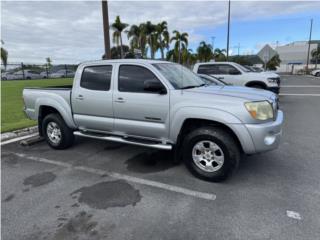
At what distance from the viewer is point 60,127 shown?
5.14 meters

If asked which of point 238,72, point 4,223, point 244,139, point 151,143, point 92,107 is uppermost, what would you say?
point 238,72

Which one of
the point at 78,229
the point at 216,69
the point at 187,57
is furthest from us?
the point at 187,57

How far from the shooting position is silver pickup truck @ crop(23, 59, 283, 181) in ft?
11.3

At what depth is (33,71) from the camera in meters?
31.9

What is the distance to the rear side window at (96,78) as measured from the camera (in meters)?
4.52

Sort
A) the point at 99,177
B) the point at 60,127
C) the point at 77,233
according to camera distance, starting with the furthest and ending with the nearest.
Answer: the point at 60,127, the point at 99,177, the point at 77,233

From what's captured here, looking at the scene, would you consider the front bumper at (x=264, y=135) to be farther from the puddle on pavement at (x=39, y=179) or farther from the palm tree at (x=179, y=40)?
the palm tree at (x=179, y=40)

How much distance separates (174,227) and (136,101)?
7.11 feet

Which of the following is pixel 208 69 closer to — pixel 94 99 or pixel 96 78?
pixel 96 78

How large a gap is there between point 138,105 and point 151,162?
3.79 feet

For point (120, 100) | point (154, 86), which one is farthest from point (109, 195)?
point (154, 86)

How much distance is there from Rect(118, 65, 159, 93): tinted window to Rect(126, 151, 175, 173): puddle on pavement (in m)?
1.36

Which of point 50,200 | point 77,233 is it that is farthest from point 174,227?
point 50,200

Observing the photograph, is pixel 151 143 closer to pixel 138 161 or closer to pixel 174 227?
pixel 138 161
